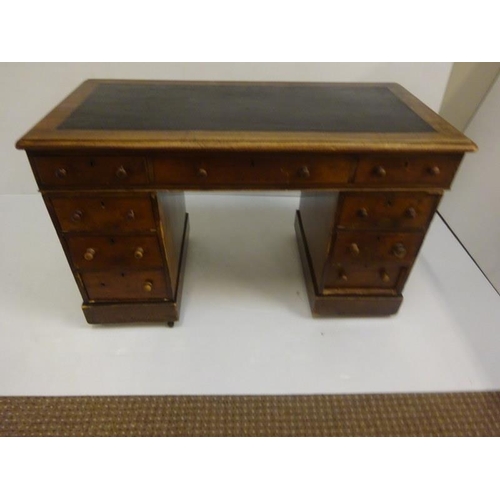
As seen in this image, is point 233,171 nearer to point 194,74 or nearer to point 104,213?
point 104,213

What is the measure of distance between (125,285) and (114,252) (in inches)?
6.1

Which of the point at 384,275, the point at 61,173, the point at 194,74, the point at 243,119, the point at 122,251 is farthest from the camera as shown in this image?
the point at 194,74

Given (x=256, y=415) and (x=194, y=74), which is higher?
(x=194, y=74)

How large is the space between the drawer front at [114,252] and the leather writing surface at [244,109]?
1.19ft

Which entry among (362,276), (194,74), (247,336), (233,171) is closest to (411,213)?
(362,276)

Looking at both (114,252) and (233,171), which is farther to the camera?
(114,252)

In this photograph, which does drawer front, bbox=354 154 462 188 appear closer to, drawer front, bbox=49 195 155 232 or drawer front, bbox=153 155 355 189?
drawer front, bbox=153 155 355 189

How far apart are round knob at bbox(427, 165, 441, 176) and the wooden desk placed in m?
0.01

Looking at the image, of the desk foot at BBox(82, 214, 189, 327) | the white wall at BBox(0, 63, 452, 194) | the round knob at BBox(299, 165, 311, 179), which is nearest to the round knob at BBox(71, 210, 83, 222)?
the desk foot at BBox(82, 214, 189, 327)

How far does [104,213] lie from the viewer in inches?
47.7

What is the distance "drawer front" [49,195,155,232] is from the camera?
118 cm

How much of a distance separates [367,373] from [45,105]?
1.97 meters

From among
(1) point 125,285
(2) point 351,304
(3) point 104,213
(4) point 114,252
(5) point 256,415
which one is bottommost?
(5) point 256,415

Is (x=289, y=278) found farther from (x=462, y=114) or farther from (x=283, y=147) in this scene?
(x=462, y=114)
